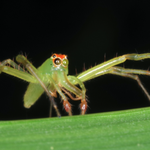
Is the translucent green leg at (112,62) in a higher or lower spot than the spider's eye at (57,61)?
lower

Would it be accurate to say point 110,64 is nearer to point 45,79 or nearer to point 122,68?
point 122,68

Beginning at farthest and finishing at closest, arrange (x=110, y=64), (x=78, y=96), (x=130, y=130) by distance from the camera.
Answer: (x=110, y=64), (x=78, y=96), (x=130, y=130)

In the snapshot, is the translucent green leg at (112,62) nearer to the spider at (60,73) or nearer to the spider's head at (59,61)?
the spider at (60,73)

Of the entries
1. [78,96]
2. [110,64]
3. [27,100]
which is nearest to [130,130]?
[78,96]

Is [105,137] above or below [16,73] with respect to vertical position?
below

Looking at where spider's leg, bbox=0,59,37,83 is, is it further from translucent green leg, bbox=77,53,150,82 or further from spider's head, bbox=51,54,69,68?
translucent green leg, bbox=77,53,150,82

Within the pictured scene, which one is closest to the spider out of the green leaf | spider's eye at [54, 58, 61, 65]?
spider's eye at [54, 58, 61, 65]

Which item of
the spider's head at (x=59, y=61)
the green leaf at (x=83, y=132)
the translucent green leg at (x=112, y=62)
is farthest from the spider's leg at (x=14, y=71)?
the green leaf at (x=83, y=132)

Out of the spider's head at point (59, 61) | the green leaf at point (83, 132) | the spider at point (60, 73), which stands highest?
the spider's head at point (59, 61)
